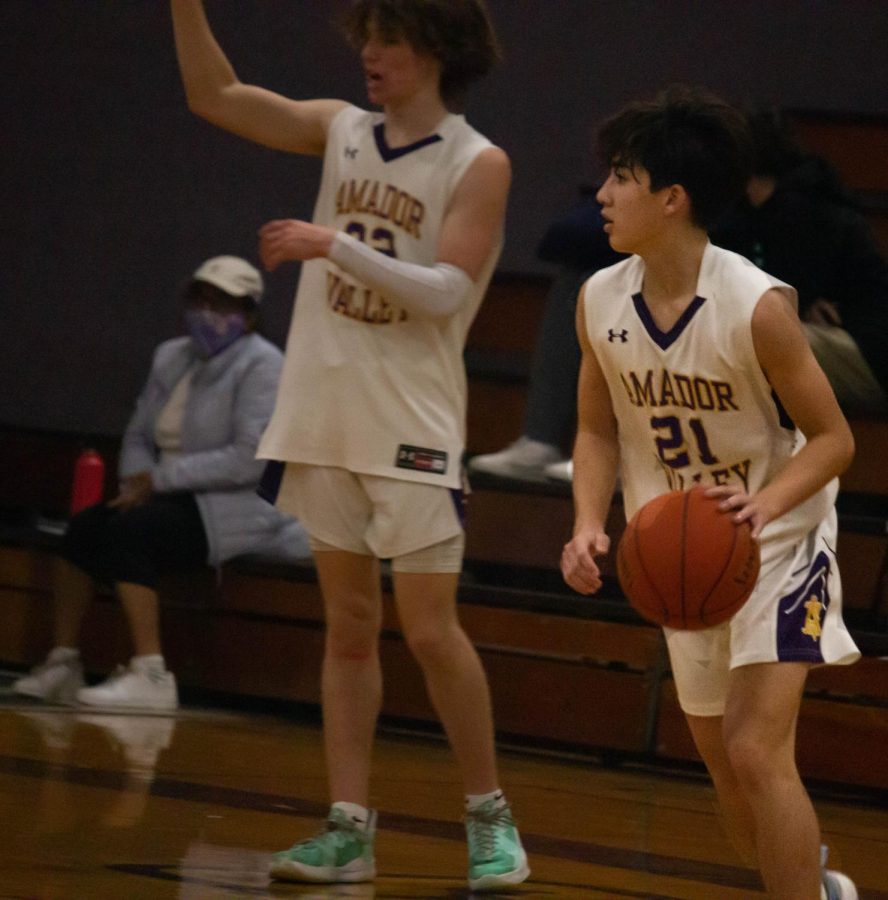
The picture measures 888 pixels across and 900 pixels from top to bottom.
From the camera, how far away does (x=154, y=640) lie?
5.50 m

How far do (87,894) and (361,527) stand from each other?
84cm

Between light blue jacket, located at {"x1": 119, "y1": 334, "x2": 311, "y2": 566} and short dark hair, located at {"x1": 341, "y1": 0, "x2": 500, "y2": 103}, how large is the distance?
7.60ft

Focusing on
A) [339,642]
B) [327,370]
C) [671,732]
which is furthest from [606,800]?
[327,370]

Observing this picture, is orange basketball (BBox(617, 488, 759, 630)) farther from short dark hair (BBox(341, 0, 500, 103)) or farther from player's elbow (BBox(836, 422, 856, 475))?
short dark hair (BBox(341, 0, 500, 103))

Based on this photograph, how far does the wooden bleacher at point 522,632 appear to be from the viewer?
491cm

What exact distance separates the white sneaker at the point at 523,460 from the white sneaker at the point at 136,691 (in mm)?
1202

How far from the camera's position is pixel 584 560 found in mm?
2734

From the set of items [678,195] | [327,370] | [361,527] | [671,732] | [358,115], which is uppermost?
[358,115]

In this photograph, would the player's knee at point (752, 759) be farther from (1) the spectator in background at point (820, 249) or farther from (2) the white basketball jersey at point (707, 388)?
(1) the spectator in background at point (820, 249)

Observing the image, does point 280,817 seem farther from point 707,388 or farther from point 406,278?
point 707,388

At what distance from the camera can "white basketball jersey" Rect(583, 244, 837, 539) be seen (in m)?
2.79

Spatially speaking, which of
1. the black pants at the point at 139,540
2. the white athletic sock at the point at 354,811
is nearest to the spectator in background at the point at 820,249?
the black pants at the point at 139,540

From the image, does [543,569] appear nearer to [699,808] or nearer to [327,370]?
[699,808]

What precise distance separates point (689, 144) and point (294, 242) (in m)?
0.73
